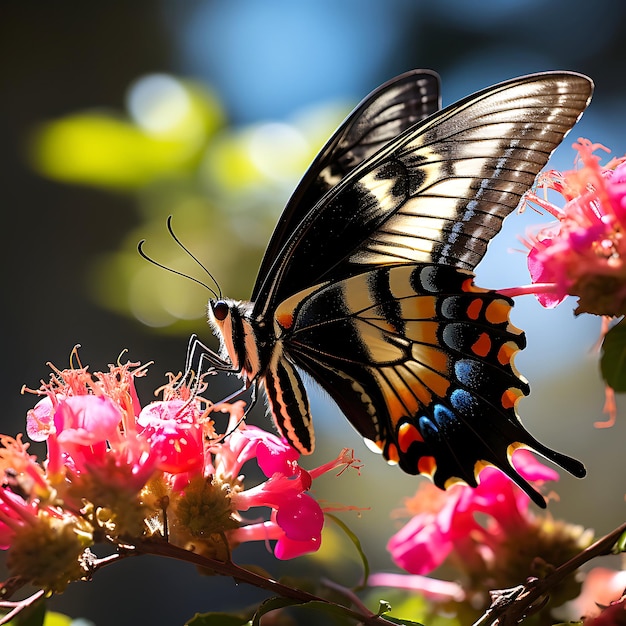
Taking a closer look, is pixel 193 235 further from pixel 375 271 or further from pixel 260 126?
pixel 375 271

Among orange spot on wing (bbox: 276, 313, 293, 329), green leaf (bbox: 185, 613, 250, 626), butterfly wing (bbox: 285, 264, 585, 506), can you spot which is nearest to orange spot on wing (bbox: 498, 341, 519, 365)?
butterfly wing (bbox: 285, 264, 585, 506)

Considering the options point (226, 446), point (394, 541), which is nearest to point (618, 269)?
point (226, 446)

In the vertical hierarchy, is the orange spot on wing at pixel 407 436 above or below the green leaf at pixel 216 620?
above

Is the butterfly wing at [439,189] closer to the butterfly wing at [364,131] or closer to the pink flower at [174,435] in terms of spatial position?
the butterfly wing at [364,131]

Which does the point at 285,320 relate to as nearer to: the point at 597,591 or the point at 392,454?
the point at 392,454

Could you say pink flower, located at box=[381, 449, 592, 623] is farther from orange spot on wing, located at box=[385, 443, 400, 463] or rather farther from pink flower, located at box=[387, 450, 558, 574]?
orange spot on wing, located at box=[385, 443, 400, 463]

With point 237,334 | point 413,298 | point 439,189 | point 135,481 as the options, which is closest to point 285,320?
point 237,334

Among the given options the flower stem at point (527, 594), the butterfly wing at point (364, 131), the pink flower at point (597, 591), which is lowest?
the pink flower at point (597, 591)

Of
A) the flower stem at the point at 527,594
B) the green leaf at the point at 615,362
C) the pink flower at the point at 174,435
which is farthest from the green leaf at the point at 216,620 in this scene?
the green leaf at the point at 615,362
